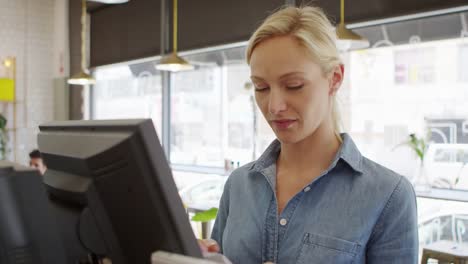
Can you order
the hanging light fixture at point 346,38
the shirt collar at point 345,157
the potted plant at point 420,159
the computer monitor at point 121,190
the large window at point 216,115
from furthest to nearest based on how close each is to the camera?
1. the large window at point 216,115
2. the potted plant at point 420,159
3. the hanging light fixture at point 346,38
4. the shirt collar at point 345,157
5. the computer monitor at point 121,190

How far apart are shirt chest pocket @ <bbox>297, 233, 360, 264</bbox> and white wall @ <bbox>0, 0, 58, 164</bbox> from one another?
6621mm

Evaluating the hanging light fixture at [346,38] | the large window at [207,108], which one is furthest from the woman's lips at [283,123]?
the large window at [207,108]

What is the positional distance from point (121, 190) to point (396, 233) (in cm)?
63

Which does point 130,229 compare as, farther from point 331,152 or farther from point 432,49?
point 432,49

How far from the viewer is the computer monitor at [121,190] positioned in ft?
2.31

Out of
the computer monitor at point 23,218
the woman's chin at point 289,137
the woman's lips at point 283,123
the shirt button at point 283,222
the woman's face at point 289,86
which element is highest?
the woman's face at point 289,86

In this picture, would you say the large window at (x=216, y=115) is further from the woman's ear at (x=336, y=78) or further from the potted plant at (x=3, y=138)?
the woman's ear at (x=336, y=78)

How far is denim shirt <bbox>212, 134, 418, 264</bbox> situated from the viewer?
1.08m

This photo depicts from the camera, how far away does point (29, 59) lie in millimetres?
7312

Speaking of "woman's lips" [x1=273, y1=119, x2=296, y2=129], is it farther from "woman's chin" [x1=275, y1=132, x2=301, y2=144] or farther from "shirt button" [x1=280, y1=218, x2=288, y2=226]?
"shirt button" [x1=280, y1=218, x2=288, y2=226]

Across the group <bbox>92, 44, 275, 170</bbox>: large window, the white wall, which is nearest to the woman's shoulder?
<bbox>92, 44, 275, 170</bbox>: large window

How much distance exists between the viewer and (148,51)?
6.01m

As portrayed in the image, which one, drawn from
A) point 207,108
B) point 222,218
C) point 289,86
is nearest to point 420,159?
point 207,108

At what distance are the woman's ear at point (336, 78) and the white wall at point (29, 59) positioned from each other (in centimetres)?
657
